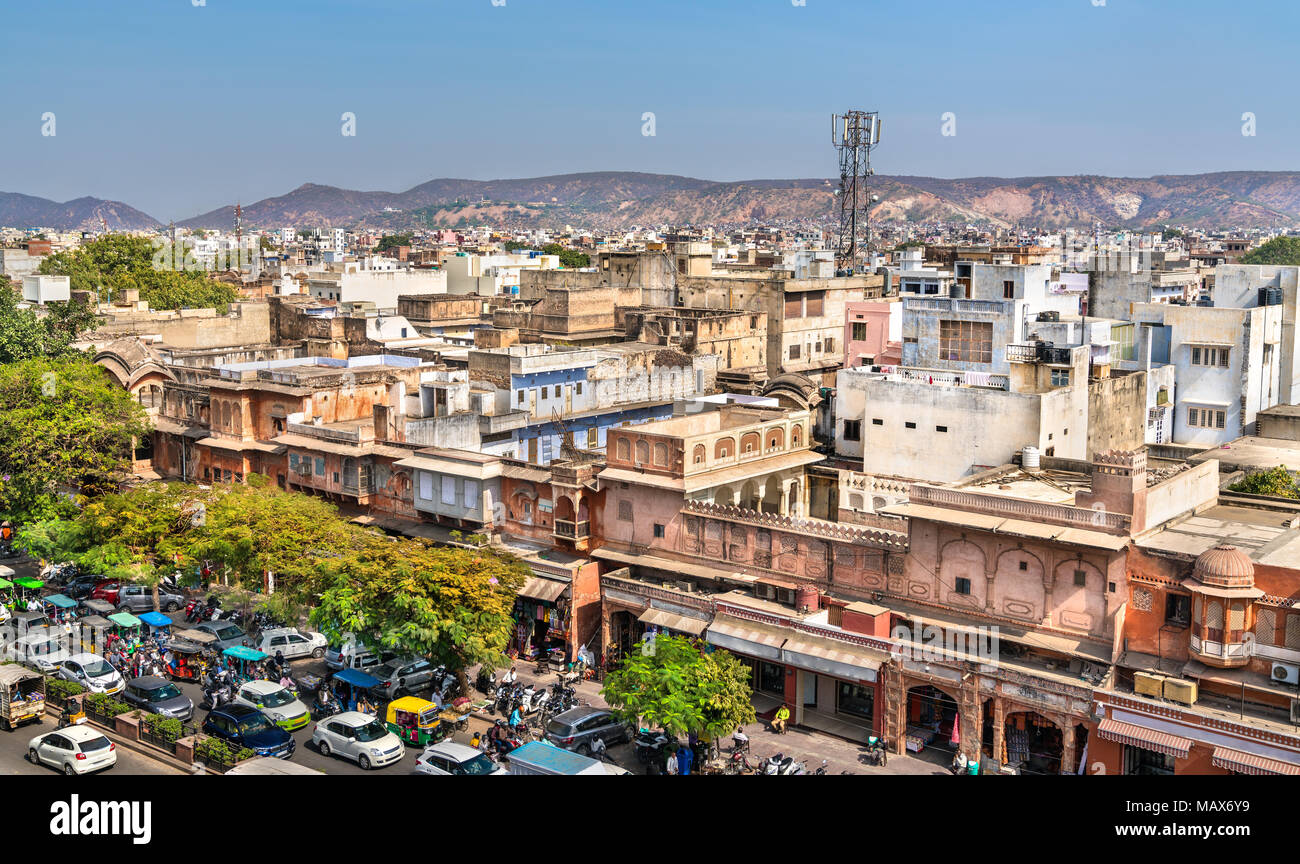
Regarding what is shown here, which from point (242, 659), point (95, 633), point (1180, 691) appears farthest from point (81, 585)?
point (1180, 691)

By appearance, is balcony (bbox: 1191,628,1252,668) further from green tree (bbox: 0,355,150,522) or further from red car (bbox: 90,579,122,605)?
green tree (bbox: 0,355,150,522)

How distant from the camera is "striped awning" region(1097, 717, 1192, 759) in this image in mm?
30062

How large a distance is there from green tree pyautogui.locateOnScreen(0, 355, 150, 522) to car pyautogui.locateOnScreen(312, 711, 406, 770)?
981 inches

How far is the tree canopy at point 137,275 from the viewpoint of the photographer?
341 feet

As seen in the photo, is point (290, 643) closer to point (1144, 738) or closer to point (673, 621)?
point (673, 621)

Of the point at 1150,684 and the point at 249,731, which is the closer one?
the point at 1150,684

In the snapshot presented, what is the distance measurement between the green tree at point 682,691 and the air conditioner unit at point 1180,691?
10.9 metres

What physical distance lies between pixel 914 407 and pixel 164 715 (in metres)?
29.8

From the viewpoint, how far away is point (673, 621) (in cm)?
4038

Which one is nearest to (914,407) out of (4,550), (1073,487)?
(1073,487)

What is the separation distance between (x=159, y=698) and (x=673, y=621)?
1606cm

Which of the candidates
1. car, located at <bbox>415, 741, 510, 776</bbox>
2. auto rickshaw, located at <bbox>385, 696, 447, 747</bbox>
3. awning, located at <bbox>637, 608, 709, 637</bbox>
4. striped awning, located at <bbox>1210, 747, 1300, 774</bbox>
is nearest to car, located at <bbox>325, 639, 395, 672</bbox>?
auto rickshaw, located at <bbox>385, 696, 447, 747</bbox>

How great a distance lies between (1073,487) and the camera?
133ft
